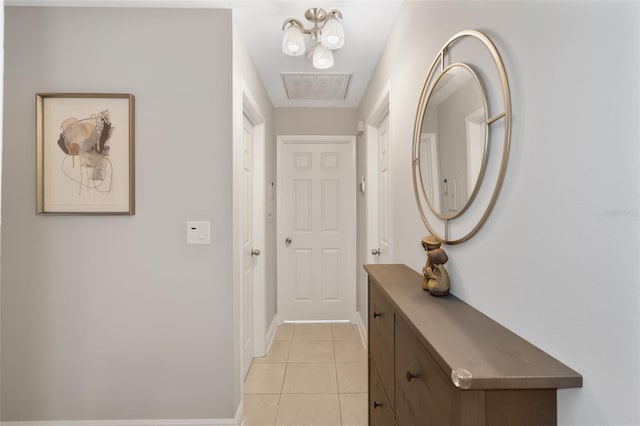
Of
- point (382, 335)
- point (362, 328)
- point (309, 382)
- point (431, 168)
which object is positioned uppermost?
point (431, 168)

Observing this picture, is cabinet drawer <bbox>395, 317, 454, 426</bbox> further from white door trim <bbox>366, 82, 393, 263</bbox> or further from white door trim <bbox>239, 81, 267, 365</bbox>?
white door trim <bbox>239, 81, 267, 365</bbox>

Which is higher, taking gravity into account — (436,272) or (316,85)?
(316,85)

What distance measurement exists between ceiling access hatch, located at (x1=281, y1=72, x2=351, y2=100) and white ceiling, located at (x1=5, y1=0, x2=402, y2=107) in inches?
2.4

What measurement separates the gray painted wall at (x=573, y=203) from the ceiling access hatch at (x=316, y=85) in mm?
1827

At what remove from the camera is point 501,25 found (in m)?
0.92

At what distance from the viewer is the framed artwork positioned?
5.85 feet

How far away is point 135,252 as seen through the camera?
1.84 metres

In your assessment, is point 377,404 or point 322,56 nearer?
point 377,404

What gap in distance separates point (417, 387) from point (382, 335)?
17.6 inches

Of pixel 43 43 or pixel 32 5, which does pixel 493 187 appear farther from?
pixel 32 5

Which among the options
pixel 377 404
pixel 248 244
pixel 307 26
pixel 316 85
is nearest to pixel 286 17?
pixel 307 26

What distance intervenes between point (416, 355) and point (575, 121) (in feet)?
2.30

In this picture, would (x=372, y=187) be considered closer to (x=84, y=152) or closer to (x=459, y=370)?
(x=84, y=152)

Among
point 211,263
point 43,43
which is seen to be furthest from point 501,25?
point 43,43
